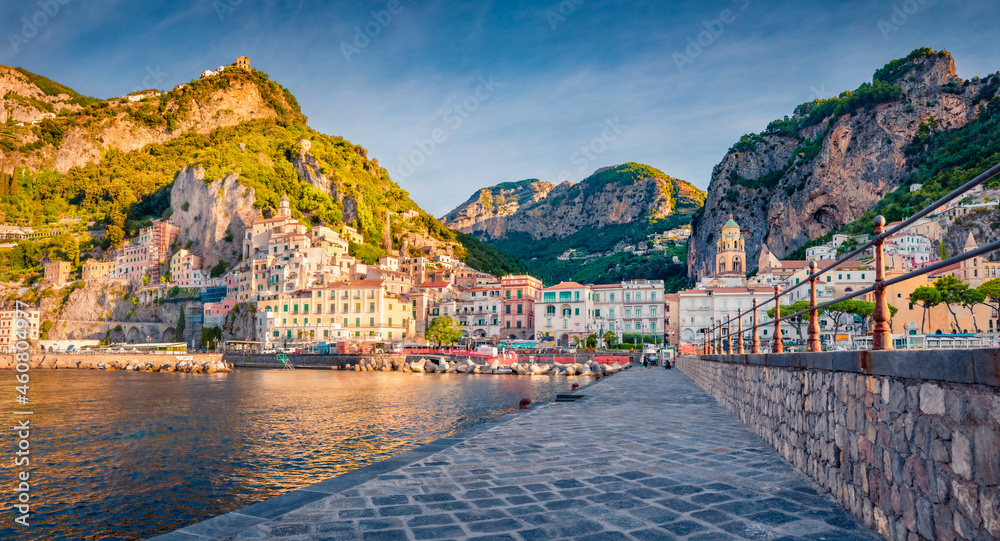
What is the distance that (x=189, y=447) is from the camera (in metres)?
13.2

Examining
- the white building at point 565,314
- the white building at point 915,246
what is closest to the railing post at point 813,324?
the white building at point 565,314

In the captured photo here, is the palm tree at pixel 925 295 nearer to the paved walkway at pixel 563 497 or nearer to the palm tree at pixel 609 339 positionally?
the paved walkway at pixel 563 497

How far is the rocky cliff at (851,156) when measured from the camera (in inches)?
3799

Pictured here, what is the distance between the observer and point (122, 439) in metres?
14.2

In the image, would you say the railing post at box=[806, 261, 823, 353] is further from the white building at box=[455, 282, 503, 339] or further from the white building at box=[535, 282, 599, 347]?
the white building at box=[455, 282, 503, 339]

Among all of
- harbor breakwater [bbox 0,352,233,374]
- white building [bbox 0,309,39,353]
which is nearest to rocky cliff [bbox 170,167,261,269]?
white building [bbox 0,309,39,353]

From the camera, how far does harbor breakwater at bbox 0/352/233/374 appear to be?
5644 cm

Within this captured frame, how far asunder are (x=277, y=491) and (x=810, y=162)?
116196 mm

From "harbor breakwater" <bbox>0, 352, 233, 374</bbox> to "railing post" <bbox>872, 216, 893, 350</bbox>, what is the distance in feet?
193

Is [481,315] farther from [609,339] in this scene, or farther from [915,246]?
[915,246]

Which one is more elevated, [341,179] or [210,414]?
[341,179]

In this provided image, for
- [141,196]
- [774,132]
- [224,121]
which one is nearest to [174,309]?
[141,196]

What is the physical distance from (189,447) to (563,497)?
1189cm

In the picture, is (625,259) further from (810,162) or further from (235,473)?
(235,473)
